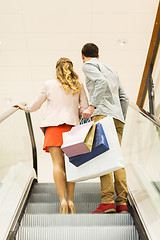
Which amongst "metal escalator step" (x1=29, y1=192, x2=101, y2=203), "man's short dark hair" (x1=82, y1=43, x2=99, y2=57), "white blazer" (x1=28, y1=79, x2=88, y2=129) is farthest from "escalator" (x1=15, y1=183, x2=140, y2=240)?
"man's short dark hair" (x1=82, y1=43, x2=99, y2=57)

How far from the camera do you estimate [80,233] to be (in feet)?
8.43

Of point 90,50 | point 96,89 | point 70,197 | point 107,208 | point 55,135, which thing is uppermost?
point 90,50

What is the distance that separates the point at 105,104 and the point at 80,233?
1.20 metres

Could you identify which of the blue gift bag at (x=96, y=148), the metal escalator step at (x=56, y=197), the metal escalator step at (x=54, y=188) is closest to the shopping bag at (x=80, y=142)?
the blue gift bag at (x=96, y=148)

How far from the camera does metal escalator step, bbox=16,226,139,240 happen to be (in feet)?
8.36

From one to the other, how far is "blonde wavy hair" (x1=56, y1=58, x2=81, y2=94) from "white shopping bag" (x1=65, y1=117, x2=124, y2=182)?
0.77 m

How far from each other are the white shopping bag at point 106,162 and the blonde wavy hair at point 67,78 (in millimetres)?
773

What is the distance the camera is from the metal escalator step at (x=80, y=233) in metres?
2.55

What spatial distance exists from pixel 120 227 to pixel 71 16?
3.66 m

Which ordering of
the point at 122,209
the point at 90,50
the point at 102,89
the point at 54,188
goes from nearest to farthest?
the point at 102,89
the point at 122,209
the point at 90,50
the point at 54,188

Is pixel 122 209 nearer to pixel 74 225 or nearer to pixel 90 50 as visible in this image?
pixel 74 225

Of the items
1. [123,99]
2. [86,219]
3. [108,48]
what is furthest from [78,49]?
[86,219]

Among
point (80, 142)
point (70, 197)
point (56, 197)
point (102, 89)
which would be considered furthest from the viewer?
point (56, 197)

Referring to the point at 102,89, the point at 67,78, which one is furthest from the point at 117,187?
the point at 67,78
